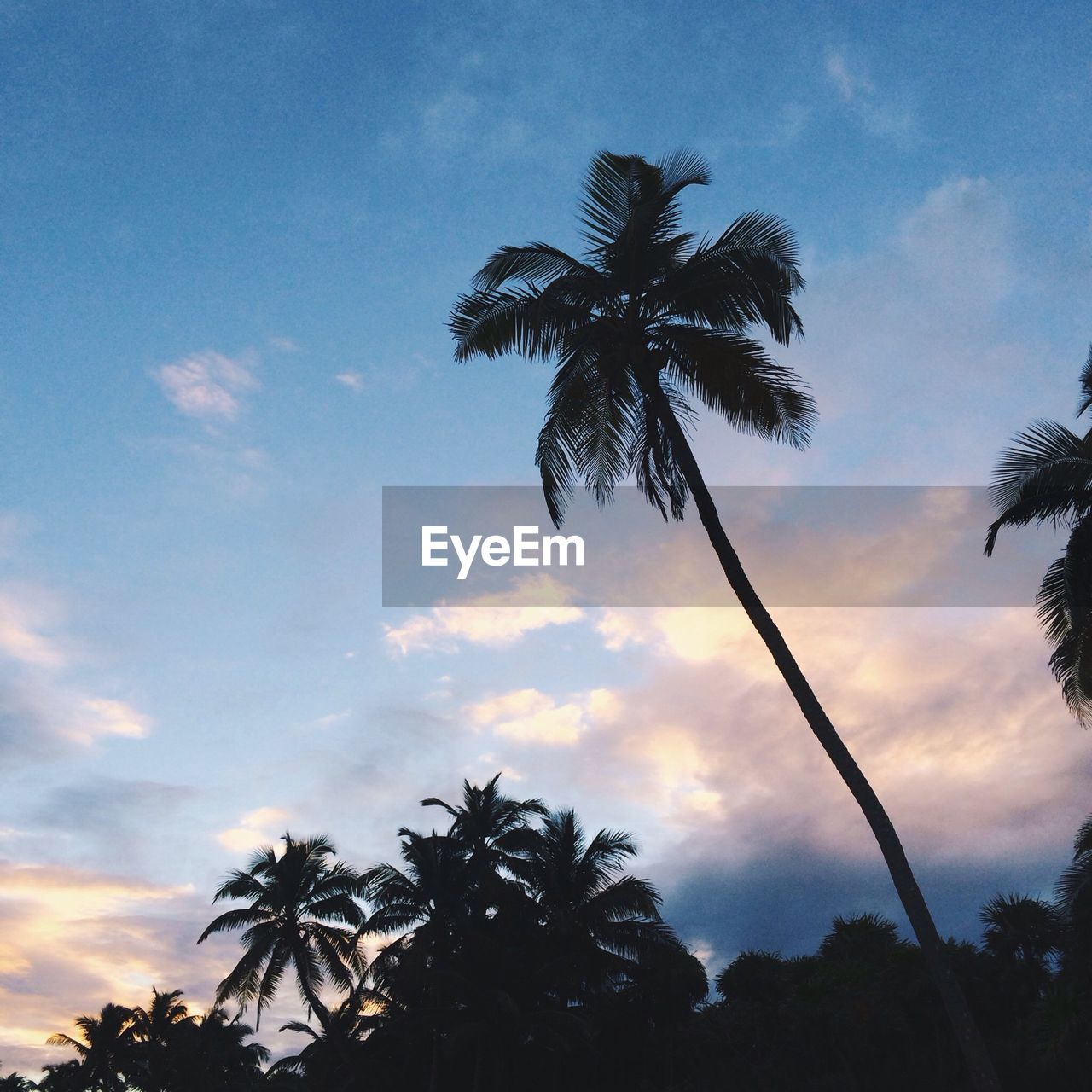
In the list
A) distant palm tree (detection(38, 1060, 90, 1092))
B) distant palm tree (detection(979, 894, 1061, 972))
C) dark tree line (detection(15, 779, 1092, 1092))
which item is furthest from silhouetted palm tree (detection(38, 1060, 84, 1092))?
distant palm tree (detection(979, 894, 1061, 972))

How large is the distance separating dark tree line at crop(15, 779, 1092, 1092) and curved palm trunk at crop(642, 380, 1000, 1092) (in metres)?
23.9

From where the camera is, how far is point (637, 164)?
58.1ft

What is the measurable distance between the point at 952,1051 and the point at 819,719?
30.9 m

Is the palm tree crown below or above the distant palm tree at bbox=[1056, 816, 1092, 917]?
above

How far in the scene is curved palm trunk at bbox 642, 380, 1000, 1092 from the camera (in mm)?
12961

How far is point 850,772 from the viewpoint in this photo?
48.6 feet

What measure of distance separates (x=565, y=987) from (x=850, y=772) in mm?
26973

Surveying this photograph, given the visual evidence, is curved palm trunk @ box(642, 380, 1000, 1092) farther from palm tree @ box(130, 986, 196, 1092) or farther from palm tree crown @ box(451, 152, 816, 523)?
palm tree @ box(130, 986, 196, 1092)

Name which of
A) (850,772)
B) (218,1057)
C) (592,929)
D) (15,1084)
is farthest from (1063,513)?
(15,1084)

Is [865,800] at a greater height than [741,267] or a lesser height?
lesser

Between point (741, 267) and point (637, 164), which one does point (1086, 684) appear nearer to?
point (741, 267)

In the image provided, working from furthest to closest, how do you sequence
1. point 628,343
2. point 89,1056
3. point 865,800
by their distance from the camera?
point 89,1056
point 628,343
point 865,800

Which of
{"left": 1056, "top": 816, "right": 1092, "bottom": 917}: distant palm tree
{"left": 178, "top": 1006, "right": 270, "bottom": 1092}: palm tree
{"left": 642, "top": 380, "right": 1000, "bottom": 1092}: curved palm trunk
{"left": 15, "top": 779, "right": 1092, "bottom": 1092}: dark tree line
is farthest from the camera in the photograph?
{"left": 178, "top": 1006, "right": 270, "bottom": 1092}: palm tree

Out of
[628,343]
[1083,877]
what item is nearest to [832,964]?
[1083,877]
